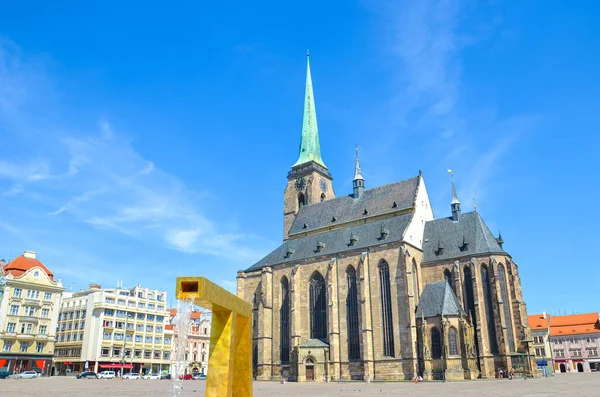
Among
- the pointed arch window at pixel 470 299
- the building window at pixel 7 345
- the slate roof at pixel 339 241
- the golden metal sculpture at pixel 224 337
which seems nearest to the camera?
the golden metal sculpture at pixel 224 337

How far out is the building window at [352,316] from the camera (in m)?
48.7

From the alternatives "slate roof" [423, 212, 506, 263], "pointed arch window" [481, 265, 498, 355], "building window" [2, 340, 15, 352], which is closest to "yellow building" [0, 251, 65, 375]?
"building window" [2, 340, 15, 352]

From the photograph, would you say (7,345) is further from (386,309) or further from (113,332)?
(386,309)

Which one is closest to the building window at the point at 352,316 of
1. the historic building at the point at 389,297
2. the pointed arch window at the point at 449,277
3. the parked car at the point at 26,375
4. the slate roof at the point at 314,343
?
the historic building at the point at 389,297

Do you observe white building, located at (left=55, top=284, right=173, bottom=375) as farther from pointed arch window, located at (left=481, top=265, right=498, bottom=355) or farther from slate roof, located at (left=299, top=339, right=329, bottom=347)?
pointed arch window, located at (left=481, top=265, right=498, bottom=355)

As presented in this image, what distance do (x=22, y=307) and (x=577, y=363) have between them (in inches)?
3166

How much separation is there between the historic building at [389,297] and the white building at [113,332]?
22186 millimetres

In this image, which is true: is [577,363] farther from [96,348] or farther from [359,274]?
[96,348]

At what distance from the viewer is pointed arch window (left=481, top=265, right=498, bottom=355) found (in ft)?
148

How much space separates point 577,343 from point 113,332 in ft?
234

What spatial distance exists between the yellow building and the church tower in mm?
31820

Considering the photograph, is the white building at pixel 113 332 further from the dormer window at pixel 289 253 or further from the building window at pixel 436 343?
the building window at pixel 436 343

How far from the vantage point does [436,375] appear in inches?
1676

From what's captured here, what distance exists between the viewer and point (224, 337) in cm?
1096
